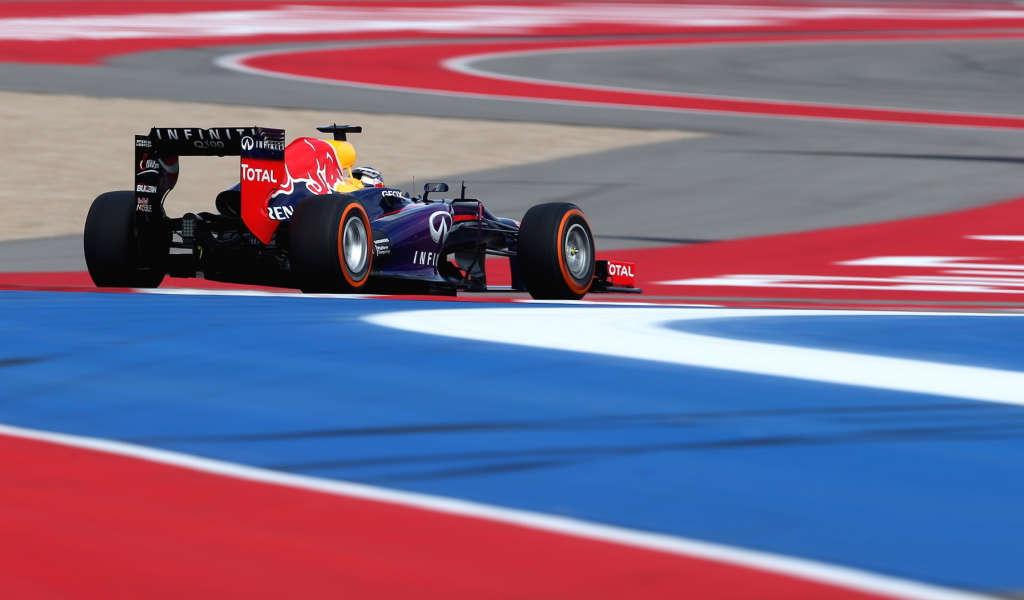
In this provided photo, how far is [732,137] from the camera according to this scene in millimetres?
24469

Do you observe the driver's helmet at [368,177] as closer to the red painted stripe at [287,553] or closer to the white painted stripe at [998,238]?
the red painted stripe at [287,553]

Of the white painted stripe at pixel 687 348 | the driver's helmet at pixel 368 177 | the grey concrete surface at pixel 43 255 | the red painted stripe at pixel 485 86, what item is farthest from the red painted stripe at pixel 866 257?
the red painted stripe at pixel 485 86

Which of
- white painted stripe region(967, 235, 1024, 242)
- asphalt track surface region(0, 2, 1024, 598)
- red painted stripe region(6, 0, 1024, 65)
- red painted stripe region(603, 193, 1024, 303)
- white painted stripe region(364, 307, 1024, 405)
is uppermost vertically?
red painted stripe region(6, 0, 1024, 65)

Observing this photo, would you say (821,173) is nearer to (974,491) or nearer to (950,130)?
(950,130)

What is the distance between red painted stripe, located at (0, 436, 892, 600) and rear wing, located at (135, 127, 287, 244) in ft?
19.3

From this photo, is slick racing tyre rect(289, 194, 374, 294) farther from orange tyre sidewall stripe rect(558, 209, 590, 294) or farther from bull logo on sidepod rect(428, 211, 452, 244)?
orange tyre sidewall stripe rect(558, 209, 590, 294)

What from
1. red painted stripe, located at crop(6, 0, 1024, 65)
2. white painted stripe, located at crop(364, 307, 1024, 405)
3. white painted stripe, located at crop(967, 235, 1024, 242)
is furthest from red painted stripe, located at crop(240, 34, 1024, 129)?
white painted stripe, located at crop(364, 307, 1024, 405)

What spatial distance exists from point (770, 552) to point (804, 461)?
0.96m

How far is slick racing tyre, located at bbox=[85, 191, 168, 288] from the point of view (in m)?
10.6

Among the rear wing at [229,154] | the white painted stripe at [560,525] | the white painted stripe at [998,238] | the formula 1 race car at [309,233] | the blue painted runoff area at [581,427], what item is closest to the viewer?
the white painted stripe at [560,525]

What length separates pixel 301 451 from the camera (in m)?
4.75

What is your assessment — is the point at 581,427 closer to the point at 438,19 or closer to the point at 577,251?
the point at 577,251

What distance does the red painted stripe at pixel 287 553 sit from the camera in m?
3.46

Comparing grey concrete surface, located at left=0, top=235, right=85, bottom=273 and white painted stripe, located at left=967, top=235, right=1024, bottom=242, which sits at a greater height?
white painted stripe, located at left=967, top=235, right=1024, bottom=242
